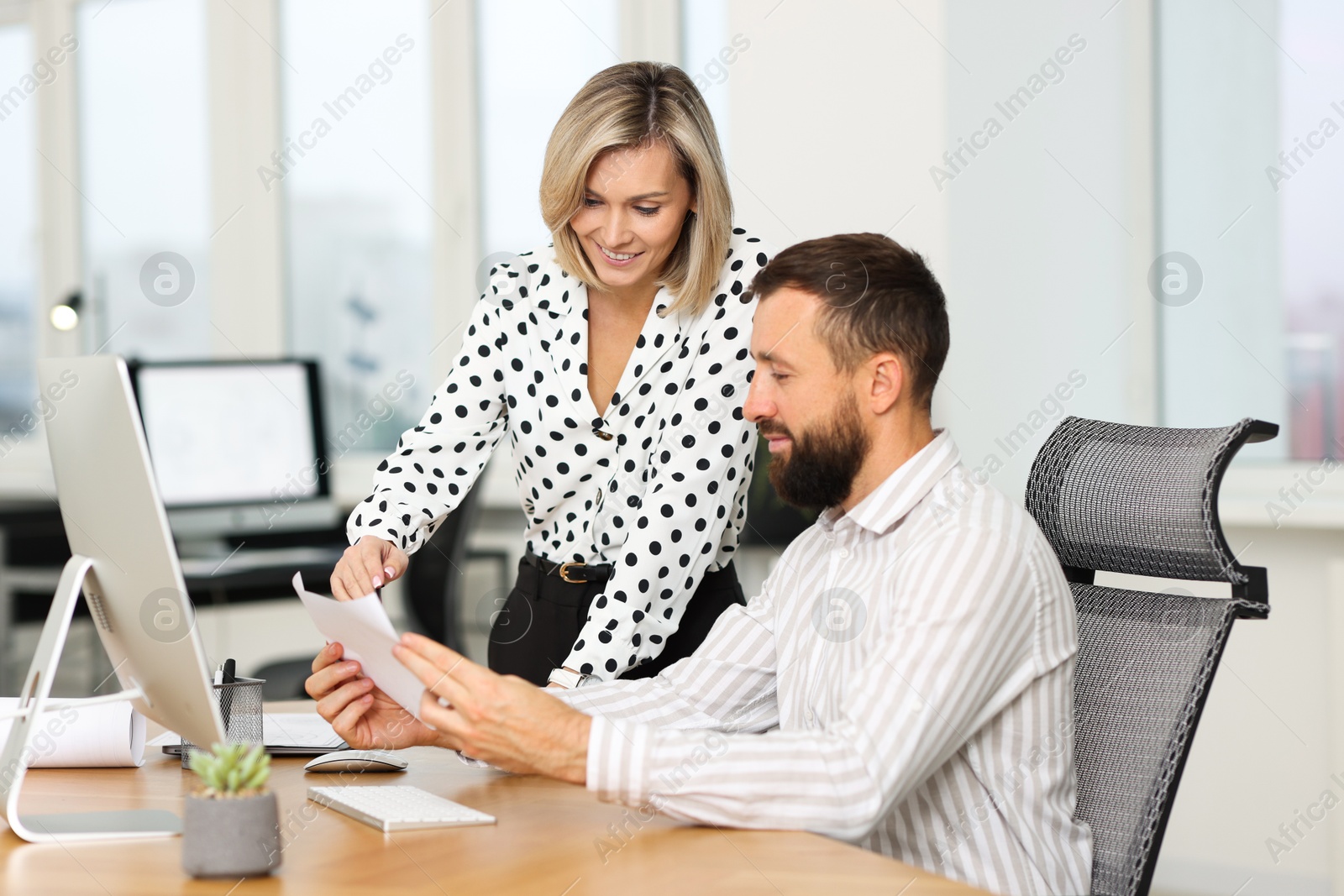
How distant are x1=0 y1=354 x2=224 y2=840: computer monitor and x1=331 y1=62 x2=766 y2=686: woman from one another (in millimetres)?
348

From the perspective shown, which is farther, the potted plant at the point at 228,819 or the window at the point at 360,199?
the window at the point at 360,199

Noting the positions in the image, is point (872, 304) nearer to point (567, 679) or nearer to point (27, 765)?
point (567, 679)

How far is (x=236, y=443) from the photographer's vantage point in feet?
12.6

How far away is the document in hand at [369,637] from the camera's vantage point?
1.31 meters

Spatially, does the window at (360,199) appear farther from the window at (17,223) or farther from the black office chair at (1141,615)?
the black office chair at (1141,615)

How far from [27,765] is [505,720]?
20.3 inches

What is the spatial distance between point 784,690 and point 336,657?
535 mm

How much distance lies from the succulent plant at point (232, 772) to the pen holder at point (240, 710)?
543 millimetres

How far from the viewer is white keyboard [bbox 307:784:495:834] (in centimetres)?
129

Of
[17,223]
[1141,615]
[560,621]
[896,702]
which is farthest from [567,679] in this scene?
[17,223]

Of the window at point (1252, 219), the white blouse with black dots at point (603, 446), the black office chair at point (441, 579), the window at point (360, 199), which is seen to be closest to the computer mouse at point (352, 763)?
the white blouse with black dots at point (603, 446)

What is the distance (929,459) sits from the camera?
1.48 meters

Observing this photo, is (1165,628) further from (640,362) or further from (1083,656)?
(640,362)

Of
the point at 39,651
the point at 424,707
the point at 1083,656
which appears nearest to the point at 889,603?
the point at 1083,656
